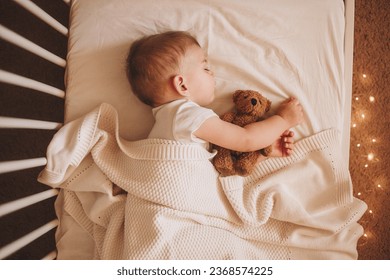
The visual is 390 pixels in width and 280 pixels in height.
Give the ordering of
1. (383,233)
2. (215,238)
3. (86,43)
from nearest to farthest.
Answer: (215,238) < (86,43) < (383,233)

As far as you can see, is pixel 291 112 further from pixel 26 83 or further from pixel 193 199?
pixel 26 83

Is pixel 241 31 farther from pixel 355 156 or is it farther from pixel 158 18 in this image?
pixel 355 156

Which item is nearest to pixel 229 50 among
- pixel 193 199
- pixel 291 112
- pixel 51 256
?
pixel 291 112

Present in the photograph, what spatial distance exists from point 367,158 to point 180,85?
0.75m

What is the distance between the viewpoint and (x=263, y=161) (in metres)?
0.90

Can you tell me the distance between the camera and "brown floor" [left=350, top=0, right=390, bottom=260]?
3.62 ft

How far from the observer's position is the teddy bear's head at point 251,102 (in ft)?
2.79

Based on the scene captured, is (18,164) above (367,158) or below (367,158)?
above

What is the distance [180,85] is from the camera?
2.69 ft

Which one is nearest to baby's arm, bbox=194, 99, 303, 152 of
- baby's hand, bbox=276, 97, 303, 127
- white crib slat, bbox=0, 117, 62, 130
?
baby's hand, bbox=276, 97, 303, 127

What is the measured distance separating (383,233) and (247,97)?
28.5 inches

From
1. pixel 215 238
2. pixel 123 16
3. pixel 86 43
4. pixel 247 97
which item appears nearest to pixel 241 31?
pixel 247 97

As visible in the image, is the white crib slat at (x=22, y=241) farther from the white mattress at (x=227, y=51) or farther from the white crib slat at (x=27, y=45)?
the white crib slat at (x=27, y=45)

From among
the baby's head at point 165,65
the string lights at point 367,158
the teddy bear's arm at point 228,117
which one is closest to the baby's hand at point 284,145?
the teddy bear's arm at point 228,117
